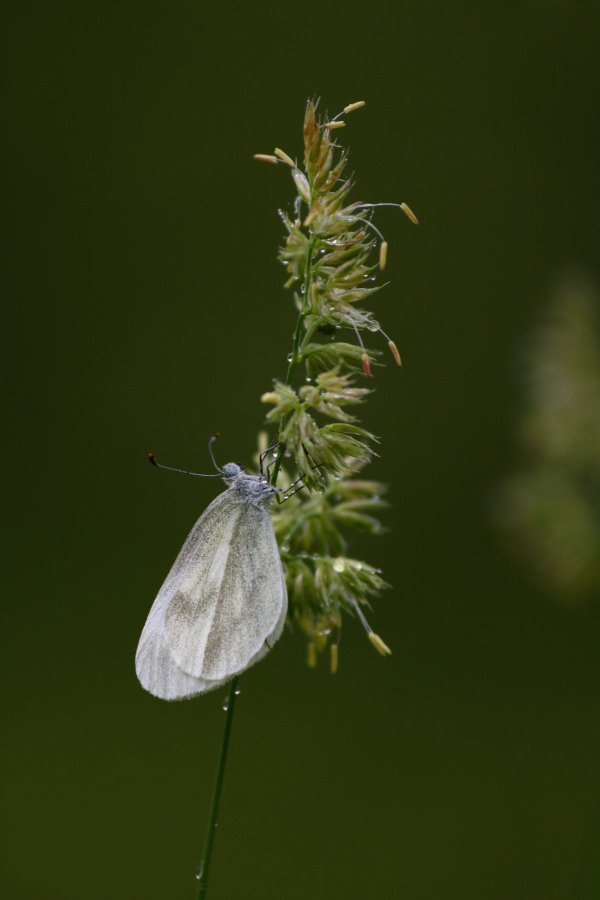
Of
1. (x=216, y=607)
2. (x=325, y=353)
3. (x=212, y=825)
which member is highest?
(x=325, y=353)

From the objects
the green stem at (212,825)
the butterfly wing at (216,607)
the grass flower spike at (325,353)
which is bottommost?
the green stem at (212,825)

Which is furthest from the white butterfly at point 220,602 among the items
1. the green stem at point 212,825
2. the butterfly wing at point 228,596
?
the green stem at point 212,825

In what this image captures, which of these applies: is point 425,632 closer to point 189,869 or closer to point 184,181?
point 189,869

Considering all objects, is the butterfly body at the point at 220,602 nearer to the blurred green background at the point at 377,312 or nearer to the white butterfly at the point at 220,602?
the white butterfly at the point at 220,602

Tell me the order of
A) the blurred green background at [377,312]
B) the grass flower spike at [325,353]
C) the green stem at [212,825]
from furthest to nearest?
the blurred green background at [377,312], the grass flower spike at [325,353], the green stem at [212,825]

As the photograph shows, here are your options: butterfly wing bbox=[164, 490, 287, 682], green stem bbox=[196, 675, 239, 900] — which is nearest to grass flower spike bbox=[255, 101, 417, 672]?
butterfly wing bbox=[164, 490, 287, 682]

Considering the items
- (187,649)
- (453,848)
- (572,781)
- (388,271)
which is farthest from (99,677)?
(187,649)

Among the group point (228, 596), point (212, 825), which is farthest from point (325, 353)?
point (212, 825)

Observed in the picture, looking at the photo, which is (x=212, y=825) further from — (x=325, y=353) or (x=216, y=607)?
(x=325, y=353)
